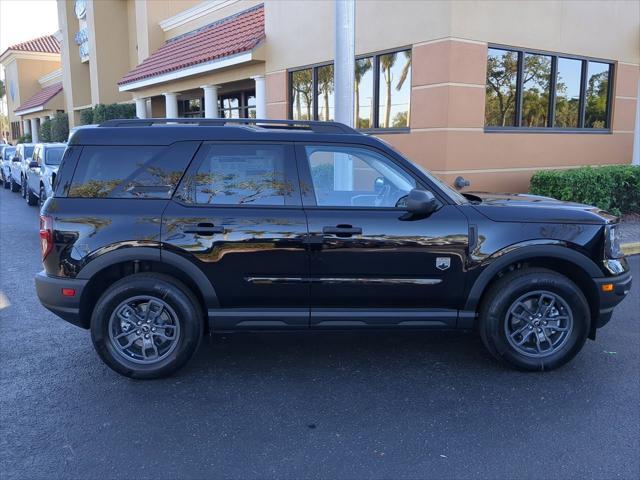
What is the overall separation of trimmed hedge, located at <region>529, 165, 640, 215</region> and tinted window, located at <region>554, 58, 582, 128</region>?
1.39m

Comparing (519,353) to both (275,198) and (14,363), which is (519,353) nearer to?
(275,198)

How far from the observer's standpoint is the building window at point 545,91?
10297 mm

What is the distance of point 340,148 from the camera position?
14.7 feet

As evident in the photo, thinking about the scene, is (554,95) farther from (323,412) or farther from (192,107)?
(192,107)

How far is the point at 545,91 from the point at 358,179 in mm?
7941

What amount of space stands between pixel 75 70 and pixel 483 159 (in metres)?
26.1


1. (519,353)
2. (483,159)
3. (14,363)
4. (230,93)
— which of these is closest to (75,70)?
(230,93)

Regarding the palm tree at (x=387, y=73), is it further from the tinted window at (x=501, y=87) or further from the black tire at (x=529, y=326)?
the black tire at (x=529, y=326)

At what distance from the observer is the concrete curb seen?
8.74 metres

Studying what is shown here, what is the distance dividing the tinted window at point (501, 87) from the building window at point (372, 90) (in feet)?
4.70

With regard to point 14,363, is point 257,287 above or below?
above

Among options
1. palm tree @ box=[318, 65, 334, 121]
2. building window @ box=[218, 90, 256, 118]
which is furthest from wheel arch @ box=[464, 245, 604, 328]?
building window @ box=[218, 90, 256, 118]

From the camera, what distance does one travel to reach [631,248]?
346 inches

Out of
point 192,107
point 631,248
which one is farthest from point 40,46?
point 631,248
